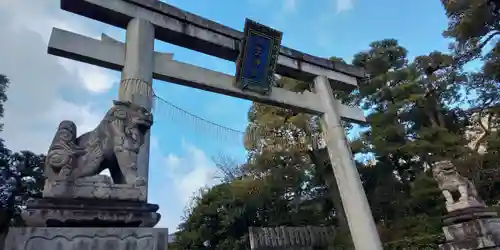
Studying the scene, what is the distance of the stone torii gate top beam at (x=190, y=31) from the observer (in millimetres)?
5336

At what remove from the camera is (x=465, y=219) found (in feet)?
16.0

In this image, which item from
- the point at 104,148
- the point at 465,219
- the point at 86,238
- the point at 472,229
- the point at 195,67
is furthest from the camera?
the point at 195,67

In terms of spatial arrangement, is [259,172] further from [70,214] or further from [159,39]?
[70,214]

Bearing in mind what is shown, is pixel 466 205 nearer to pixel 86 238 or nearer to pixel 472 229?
pixel 472 229

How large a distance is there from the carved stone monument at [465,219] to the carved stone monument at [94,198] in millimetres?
4457

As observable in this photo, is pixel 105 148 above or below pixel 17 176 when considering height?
below

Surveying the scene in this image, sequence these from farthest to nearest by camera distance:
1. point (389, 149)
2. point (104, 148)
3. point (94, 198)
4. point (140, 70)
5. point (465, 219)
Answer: point (389, 149)
point (140, 70)
point (465, 219)
point (104, 148)
point (94, 198)

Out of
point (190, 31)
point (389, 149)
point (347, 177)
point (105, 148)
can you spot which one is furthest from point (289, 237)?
point (105, 148)

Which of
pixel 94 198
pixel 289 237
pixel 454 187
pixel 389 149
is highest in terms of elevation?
pixel 389 149

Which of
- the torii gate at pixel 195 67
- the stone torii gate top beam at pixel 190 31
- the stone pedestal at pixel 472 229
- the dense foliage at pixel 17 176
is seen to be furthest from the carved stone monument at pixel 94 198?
the dense foliage at pixel 17 176

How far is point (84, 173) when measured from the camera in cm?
228

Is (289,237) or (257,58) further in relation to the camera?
(289,237)

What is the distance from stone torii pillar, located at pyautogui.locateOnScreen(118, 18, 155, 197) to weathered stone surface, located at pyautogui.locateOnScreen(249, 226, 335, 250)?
4.84 metres

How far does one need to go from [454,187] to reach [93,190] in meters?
5.33
